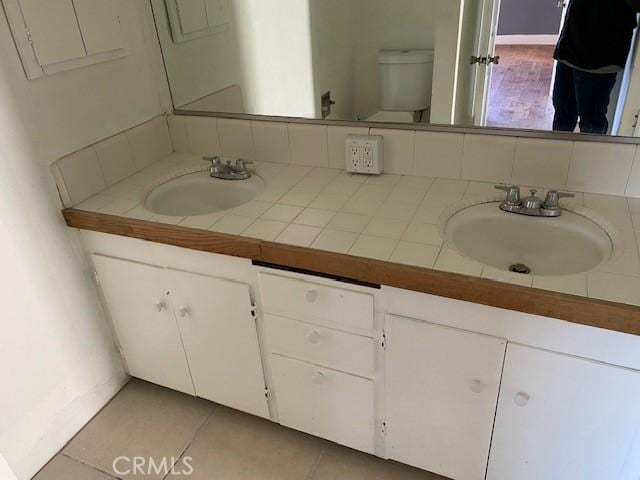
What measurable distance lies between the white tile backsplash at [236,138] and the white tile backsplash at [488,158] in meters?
0.71

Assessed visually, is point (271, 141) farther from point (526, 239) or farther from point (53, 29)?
point (526, 239)

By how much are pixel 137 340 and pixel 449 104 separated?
124 cm

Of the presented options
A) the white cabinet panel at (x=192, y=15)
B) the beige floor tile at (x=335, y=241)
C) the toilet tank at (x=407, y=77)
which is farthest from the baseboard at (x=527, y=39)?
the white cabinet panel at (x=192, y=15)

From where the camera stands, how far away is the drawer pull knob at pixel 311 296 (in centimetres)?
121

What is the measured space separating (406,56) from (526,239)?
0.62 m

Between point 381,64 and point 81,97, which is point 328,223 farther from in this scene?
point 81,97

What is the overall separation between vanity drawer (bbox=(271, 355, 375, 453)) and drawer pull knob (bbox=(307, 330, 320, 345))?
0.31 feet

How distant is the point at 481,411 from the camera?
1.19 meters

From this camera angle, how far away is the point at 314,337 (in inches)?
50.8

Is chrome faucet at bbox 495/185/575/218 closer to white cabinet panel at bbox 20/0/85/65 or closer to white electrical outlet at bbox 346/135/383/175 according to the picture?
white electrical outlet at bbox 346/135/383/175

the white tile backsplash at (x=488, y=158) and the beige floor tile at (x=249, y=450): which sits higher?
the white tile backsplash at (x=488, y=158)

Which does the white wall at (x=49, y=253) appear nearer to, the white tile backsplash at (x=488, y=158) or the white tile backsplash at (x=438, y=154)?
the white tile backsplash at (x=438, y=154)

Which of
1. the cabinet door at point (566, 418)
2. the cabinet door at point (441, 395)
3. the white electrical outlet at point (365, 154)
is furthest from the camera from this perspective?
the white electrical outlet at point (365, 154)

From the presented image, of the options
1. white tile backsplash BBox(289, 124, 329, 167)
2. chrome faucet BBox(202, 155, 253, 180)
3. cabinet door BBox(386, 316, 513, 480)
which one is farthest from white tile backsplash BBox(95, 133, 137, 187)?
cabinet door BBox(386, 316, 513, 480)
